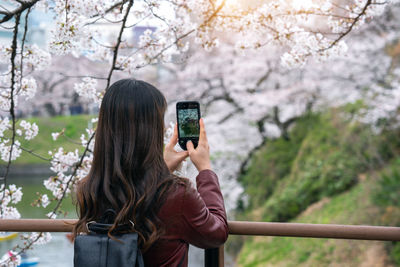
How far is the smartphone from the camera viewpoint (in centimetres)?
125

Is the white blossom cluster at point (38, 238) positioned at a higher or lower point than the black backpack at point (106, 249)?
lower

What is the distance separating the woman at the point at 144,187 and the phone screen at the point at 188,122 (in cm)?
16

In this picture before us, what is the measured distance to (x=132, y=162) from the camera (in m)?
1.05

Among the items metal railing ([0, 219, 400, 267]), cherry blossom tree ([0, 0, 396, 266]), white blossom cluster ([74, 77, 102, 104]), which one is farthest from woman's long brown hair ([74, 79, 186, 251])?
white blossom cluster ([74, 77, 102, 104])

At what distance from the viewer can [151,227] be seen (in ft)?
3.37

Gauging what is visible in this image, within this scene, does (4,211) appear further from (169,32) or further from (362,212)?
(362,212)

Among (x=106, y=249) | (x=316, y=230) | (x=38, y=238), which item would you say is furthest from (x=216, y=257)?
(x=38, y=238)

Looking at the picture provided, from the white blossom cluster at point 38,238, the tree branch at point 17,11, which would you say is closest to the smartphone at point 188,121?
the tree branch at point 17,11

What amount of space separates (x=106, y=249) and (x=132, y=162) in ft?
0.74

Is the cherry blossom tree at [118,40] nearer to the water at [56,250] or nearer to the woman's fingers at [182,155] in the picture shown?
the woman's fingers at [182,155]

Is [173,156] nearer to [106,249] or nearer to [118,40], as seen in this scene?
[106,249]

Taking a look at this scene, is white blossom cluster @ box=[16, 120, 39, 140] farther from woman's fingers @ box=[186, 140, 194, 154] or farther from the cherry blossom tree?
woman's fingers @ box=[186, 140, 194, 154]

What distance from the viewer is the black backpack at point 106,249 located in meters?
0.97

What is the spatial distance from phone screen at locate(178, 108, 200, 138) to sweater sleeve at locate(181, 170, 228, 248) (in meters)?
0.16
